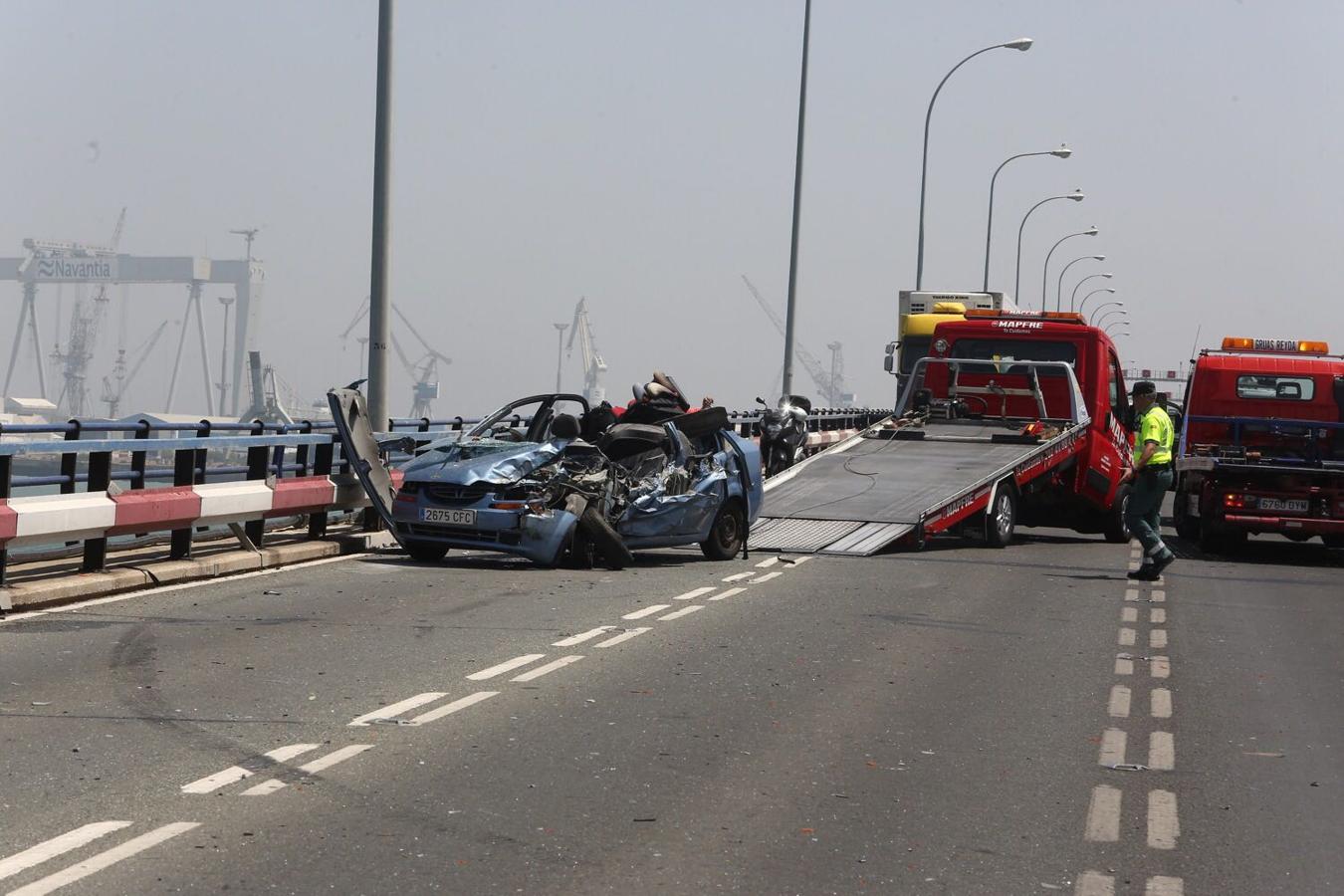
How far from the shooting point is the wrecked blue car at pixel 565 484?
52.2ft

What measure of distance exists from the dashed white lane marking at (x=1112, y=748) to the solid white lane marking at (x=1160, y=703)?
2.03 feet

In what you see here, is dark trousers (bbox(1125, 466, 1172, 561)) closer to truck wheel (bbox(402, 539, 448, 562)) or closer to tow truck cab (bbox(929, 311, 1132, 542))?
tow truck cab (bbox(929, 311, 1132, 542))

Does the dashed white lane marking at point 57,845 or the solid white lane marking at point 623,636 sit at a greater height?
the dashed white lane marking at point 57,845

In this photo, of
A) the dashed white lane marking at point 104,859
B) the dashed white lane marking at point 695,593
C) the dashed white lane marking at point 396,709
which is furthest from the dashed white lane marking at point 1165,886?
the dashed white lane marking at point 695,593

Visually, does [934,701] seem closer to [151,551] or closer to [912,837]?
[912,837]

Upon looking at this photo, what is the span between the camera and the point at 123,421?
14906mm

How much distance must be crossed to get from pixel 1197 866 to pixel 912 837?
0.94 metres

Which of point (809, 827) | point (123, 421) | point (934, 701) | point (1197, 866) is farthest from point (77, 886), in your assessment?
point (123, 421)

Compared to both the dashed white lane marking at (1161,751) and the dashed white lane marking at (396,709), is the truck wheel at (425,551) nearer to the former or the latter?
the dashed white lane marking at (396,709)

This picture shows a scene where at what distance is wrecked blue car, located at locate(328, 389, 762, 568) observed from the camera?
1590 cm

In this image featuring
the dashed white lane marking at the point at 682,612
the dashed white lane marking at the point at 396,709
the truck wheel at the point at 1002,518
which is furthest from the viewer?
the truck wheel at the point at 1002,518

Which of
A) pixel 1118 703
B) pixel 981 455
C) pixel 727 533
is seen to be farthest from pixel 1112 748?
pixel 981 455

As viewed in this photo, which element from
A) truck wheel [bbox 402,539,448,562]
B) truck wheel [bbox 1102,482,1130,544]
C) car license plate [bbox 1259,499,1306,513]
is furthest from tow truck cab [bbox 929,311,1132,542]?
truck wheel [bbox 402,539,448,562]

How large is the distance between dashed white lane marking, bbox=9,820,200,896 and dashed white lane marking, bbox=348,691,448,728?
208 centimetres
